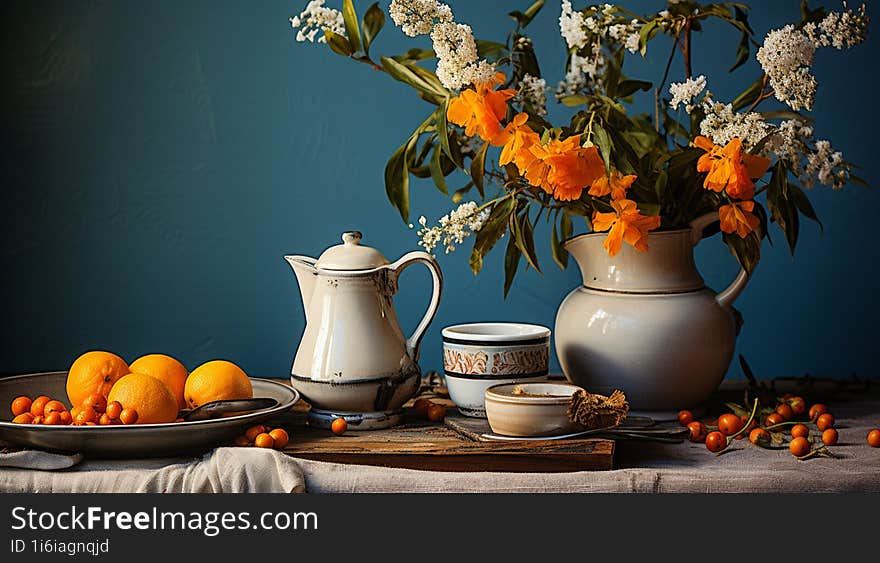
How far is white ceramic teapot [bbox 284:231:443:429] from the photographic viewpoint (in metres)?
1.13

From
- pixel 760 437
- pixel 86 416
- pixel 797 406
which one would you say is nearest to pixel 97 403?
pixel 86 416

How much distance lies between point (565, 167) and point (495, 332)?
0.27 meters

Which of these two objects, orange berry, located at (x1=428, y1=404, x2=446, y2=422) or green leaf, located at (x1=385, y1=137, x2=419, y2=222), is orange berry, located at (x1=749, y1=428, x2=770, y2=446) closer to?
orange berry, located at (x1=428, y1=404, x2=446, y2=422)

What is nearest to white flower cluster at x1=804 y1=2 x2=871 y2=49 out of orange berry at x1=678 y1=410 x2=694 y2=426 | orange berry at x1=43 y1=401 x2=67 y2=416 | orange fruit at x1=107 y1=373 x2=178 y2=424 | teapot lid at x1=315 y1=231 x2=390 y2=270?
orange berry at x1=678 y1=410 x2=694 y2=426

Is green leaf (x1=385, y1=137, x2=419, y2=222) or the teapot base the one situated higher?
green leaf (x1=385, y1=137, x2=419, y2=222)

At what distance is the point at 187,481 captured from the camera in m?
0.94

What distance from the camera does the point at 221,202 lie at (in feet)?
5.43

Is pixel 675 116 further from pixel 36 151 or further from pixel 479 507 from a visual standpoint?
pixel 36 151

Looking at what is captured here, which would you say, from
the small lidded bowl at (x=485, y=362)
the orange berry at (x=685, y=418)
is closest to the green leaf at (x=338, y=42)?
the small lidded bowl at (x=485, y=362)

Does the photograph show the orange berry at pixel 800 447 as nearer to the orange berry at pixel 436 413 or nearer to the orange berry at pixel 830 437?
the orange berry at pixel 830 437

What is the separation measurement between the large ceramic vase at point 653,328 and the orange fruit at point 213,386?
0.39 metres

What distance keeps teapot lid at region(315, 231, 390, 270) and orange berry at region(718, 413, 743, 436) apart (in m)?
0.42

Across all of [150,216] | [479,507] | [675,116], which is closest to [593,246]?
[675,116]

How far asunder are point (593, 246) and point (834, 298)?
1.88ft
